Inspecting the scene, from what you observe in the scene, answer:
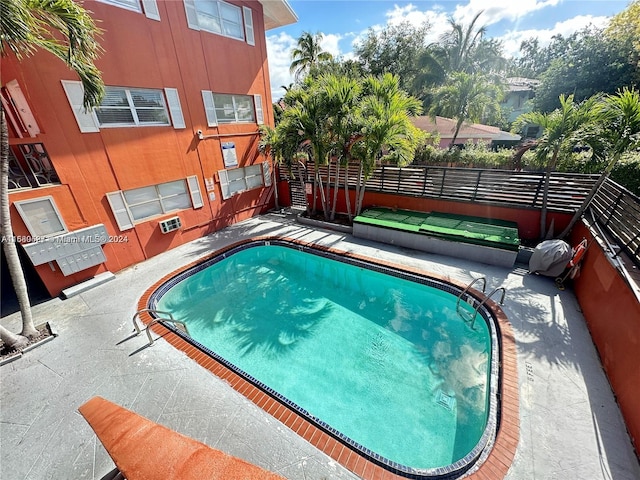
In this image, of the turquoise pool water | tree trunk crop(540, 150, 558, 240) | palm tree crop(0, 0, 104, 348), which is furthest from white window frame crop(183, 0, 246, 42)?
tree trunk crop(540, 150, 558, 240)

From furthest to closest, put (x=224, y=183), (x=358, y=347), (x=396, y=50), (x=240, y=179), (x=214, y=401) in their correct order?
1. (x=396, y=50)
2. (x=240, y=179)
3. (x=224, y=183)
4. (x=358, y=347)
5. (x=214, y=401)

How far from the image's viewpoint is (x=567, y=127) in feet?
21.6

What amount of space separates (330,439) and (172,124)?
10.5m

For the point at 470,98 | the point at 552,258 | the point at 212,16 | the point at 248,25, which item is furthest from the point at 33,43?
the point at 470,98

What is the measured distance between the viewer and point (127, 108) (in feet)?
26.2

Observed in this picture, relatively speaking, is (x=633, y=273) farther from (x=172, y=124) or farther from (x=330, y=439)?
(x=172, y=124)

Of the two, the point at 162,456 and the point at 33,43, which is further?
the point at 33,43

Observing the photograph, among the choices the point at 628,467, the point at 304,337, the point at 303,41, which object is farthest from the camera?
the point at 303,41

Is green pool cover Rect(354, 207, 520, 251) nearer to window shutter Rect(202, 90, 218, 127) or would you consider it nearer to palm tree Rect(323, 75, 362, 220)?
palm tree Rect(323, 75, 362, 220)

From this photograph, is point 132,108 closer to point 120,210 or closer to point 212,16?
point 120,210

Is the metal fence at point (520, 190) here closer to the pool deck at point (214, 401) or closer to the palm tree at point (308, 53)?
the pool deck at point (214, 401)

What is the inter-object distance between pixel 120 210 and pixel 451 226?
1122cm

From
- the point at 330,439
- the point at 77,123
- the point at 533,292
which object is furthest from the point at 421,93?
the point at 330,439

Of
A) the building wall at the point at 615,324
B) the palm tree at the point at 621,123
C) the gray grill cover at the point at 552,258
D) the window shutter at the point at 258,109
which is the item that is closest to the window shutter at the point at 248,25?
the window shutter at the point at 258,109
